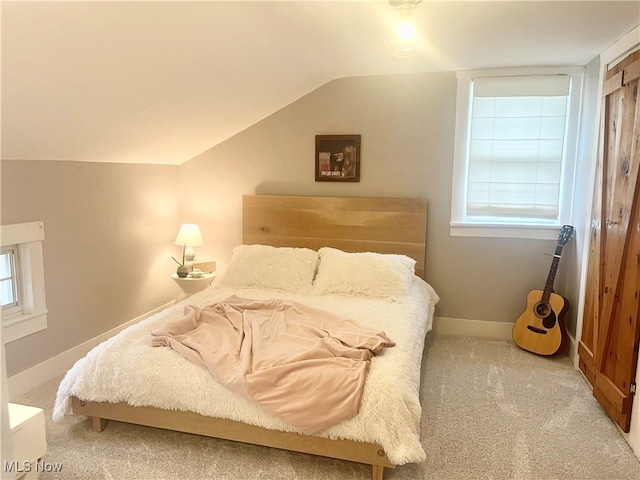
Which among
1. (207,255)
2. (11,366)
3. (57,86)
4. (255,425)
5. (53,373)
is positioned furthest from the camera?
(207,255)

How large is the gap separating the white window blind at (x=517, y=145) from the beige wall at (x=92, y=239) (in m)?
2.62

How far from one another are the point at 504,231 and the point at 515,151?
2.00 feet

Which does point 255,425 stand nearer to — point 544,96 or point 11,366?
point 11,366

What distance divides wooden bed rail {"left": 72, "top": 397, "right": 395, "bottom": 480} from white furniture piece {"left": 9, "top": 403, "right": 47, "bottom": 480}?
1.12 ft

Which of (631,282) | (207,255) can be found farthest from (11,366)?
(631,282)

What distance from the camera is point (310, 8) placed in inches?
91.3

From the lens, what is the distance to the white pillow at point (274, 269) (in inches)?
134

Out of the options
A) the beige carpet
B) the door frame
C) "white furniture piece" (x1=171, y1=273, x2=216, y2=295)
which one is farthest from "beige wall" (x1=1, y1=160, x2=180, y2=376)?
the door frame

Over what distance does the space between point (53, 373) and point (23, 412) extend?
1.18 meters

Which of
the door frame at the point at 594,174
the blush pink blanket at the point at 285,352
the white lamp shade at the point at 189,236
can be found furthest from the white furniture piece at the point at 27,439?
the door frame at the point at 594,174

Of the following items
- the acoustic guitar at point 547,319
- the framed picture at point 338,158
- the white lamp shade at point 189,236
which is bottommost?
the acoustic guitar at point 547,319

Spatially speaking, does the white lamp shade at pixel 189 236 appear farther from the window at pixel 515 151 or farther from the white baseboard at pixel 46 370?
the window at pixel 515 151

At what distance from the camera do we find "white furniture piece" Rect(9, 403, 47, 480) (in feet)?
5.83

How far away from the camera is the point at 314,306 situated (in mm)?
2990
